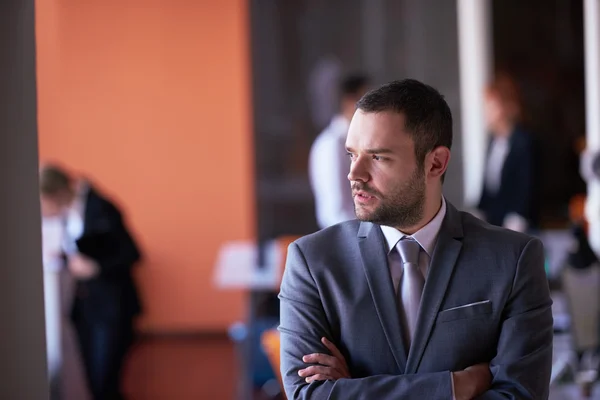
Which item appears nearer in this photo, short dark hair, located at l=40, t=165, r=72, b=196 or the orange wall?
short dark hair, located at l=40, t=165, r=72, b=196

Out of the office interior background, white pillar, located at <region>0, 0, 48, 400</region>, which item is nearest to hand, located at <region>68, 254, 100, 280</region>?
the office interior background

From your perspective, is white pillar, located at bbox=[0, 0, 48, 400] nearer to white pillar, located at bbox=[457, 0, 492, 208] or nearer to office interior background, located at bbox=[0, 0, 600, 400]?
office interior background, located at bbox=[0, 0, 600, 400]

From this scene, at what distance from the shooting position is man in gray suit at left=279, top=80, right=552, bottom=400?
5.24 ft

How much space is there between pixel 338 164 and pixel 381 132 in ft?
9.04

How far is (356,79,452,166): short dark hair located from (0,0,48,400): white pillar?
29.8 inches

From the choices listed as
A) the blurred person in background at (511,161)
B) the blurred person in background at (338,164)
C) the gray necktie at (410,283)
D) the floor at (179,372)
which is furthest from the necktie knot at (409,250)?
the floor at (179,372)

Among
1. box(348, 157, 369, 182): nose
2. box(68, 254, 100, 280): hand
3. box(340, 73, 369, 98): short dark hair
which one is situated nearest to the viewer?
box(348, 157, 369, 182): nose

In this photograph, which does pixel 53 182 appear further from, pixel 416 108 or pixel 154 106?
Result: pixel 416 108

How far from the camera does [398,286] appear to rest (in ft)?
5.51

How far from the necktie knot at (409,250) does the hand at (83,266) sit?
3.31 m

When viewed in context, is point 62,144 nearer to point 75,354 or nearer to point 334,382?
point 75,354

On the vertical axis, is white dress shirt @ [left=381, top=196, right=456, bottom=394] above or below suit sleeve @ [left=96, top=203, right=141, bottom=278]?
above

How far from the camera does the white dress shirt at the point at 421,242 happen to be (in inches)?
66.2

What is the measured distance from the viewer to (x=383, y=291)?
164cm
